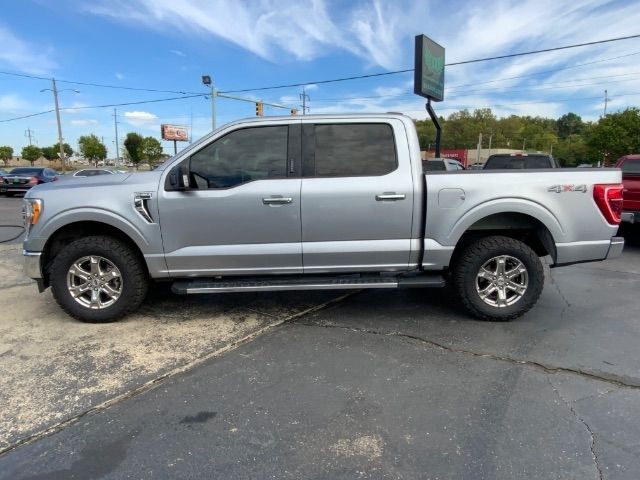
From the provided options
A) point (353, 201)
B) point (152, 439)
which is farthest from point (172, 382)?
point (353, 201)

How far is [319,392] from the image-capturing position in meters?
3.29

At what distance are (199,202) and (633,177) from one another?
25.1ft

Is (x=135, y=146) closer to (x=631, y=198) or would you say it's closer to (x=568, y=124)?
(x=631, y=198)

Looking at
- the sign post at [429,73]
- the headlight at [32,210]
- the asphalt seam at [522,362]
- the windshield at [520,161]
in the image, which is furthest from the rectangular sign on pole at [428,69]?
the headlight at [32,210]

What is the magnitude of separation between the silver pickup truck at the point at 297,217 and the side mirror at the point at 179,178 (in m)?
0.02

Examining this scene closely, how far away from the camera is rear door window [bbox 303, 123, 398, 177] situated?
4426mm

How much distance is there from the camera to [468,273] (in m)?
4.56

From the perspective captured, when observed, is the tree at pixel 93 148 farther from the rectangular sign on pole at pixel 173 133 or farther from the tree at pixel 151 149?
the rectangular sign on pole at pixel 173 133

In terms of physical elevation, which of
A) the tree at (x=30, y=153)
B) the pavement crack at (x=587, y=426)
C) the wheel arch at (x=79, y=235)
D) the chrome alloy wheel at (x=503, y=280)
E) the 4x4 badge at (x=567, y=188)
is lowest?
the pavement crack at (x=587, y=426)

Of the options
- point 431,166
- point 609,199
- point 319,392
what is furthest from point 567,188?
point 431,166

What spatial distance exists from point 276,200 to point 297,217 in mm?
251

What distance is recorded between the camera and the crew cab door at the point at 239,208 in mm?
4305

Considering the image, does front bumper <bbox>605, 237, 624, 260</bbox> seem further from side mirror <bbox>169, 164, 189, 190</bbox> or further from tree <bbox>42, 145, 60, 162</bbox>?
tree <bbox>42, 145, 60, 162</bbox>

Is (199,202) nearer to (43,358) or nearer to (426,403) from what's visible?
(43,358)
